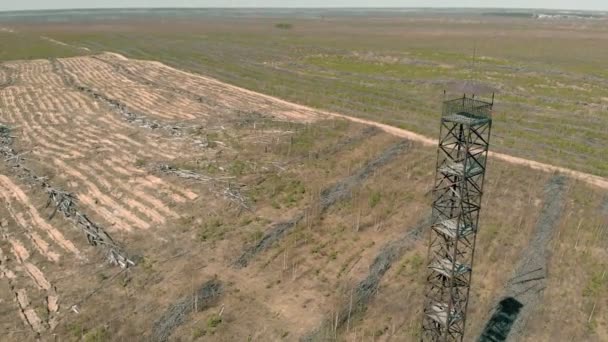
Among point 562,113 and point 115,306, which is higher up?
point 562,113

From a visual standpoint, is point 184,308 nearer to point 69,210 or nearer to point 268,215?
point 268,215

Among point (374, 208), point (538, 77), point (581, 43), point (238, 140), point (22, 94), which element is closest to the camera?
point (374, 208)

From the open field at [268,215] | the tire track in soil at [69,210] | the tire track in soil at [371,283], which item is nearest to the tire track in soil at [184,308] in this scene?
the open field at [268,215]

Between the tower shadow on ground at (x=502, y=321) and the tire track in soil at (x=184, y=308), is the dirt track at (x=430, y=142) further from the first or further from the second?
the tire track in soil at (x=184, y=308)

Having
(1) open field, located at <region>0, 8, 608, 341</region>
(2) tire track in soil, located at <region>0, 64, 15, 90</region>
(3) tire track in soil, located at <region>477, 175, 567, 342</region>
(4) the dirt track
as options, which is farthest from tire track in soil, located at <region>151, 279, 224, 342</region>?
(2) tire track in soil, located at <region>0, 64, 15, 90</region>

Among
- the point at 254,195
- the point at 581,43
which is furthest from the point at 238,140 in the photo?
the point at 581,43

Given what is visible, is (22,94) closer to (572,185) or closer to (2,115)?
(2,115)

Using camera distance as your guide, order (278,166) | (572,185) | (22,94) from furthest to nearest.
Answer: (22,94) < (278,166) < (572,185)

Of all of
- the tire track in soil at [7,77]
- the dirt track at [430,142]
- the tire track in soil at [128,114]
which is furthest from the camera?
the tire track in soil at [7,77]
